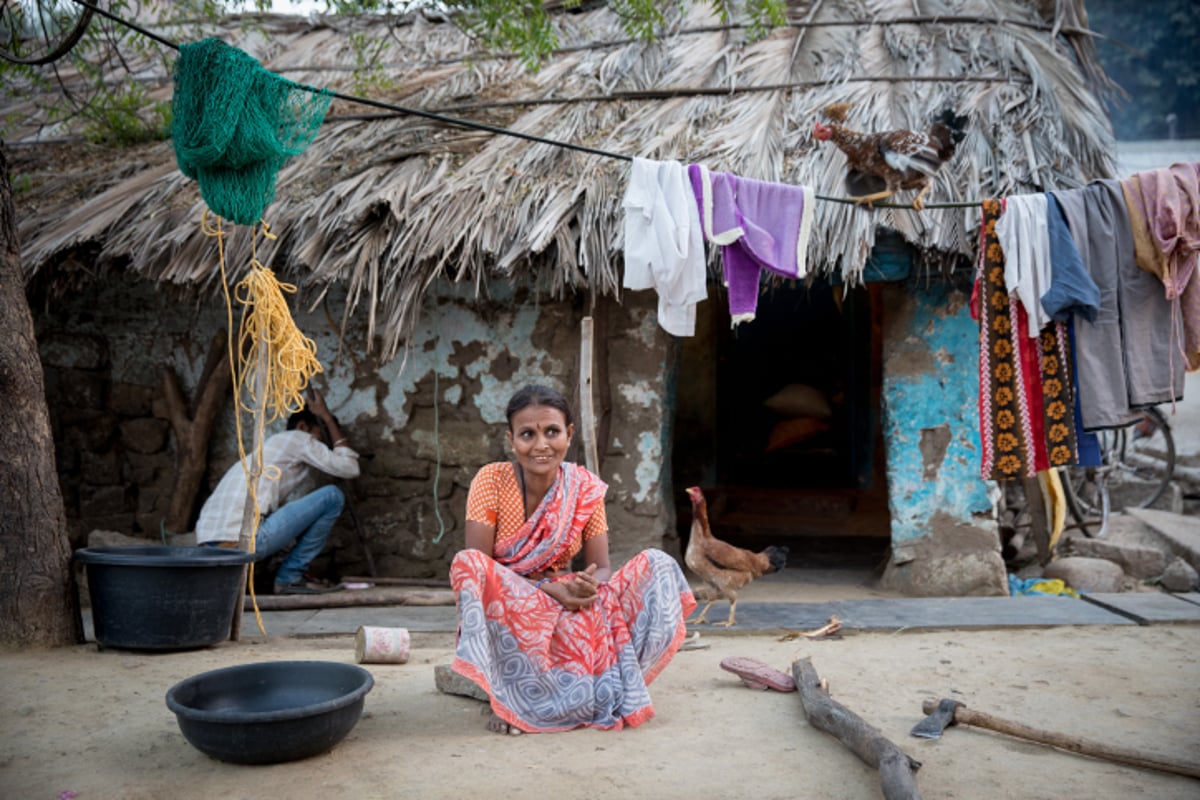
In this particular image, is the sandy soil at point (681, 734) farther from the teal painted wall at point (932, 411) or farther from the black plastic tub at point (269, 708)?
the teal painted wall at point (932, 411)

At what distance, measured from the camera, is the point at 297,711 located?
8.48ft

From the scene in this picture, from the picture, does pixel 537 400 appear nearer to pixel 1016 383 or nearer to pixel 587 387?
pixel 587 387

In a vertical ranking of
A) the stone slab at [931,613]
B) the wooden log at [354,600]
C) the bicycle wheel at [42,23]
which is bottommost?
the stone slab at [931,613]

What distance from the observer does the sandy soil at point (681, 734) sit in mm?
2568

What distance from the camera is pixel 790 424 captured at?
884cm

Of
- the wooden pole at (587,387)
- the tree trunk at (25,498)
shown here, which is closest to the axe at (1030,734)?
the wooden pole at (587,387)

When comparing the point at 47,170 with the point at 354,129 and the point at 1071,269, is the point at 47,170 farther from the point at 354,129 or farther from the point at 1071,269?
the point at 1071,269

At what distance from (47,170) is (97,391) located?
5.93ft

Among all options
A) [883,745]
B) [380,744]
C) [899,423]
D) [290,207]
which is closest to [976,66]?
[899,423]

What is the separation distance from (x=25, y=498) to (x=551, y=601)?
2.45m

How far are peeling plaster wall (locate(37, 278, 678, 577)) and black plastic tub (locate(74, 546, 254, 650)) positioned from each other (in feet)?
6.27

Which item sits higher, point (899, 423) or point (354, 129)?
point (354, 129)

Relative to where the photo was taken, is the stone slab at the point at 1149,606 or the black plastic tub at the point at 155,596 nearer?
the black plastic tub at the point at 155,596

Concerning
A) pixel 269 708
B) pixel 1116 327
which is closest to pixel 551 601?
pixel 269 708
